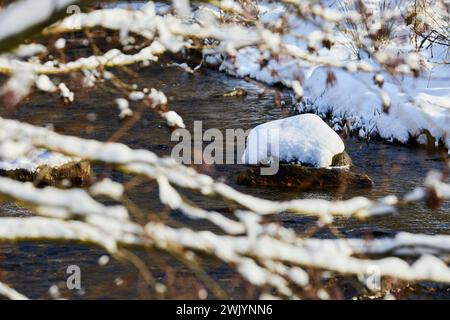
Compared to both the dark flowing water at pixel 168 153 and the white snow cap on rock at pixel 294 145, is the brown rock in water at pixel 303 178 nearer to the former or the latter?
the dark flowing water at pixel 168 153

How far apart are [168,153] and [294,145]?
188 cm

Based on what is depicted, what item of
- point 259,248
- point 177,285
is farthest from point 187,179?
point 177,285

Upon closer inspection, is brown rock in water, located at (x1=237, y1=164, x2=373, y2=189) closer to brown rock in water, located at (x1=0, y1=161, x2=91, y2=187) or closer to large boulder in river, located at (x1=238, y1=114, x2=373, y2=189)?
large boulder in river, located at (x1=238, y1=114, x2=373, y2=189)

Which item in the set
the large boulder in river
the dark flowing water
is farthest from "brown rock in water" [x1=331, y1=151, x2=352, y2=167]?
the dark flowing water

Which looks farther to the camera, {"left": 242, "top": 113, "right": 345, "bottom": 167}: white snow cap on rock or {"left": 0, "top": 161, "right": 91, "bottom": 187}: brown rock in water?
{"left": 242, "top": 113, "right": 345, "bottom": 167}: white snow cap on rock

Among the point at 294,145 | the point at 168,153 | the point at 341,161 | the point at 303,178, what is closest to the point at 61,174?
the point at 168,153

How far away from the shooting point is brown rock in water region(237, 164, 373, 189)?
32.7 feet

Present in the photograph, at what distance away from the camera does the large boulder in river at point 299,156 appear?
10070mm

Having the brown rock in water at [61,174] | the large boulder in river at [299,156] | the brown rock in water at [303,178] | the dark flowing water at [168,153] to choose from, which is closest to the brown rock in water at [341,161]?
the large boulder in river at [299,156]

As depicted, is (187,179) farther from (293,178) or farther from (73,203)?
(293,178)

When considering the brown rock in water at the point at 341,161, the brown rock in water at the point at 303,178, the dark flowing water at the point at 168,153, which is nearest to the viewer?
the dark flowing water at the point at 168,153

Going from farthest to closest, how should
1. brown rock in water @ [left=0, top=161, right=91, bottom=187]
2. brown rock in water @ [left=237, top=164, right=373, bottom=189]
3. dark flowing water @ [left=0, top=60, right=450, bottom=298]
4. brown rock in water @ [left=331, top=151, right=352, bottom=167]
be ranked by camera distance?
brown rock in water @ [left=331, top=151, right=352, bottom=167] → brown rock in water @ [left=237, top=164, right=373, bottom=189] → brown rock in water @ [left=0, top=161, right=91, bottom=187] → dark flowing water @ [left=0, top=60, right=450, bottom=298]

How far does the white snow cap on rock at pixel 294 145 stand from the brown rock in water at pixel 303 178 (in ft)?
1.38

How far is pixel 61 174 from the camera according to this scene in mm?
9828
